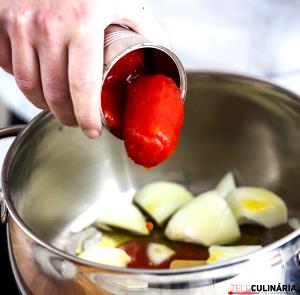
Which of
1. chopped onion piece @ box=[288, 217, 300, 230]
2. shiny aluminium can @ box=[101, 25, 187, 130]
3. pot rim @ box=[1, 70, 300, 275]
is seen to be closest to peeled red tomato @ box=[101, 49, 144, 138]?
shiny aluminium can @ box=[101, 25, 187, 130]

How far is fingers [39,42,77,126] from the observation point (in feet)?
2.11

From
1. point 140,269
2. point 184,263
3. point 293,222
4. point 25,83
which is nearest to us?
point 140,269

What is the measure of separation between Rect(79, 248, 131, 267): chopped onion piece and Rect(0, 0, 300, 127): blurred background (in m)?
0.38

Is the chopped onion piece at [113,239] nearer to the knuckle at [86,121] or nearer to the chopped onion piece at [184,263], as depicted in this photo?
the chopped onion piece at [184,263]

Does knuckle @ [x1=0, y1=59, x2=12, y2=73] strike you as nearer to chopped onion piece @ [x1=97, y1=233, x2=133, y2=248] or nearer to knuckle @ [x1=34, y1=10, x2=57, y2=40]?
knuckle @ [x1=34, y1=10, x2=57, y2=40]

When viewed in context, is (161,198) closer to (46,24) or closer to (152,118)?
(152,118)

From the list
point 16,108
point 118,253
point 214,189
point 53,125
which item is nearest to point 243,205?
point 214,189

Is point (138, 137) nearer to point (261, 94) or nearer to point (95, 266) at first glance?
point (95, 266)

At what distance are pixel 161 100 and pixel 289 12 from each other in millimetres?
531

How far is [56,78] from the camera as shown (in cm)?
66

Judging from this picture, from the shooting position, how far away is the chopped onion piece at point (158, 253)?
896 mm

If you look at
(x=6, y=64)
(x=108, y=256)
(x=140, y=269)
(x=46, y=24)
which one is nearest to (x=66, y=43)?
(x=46, y=24)

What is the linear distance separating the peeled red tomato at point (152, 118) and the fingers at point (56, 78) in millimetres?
73

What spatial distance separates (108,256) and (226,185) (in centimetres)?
25
